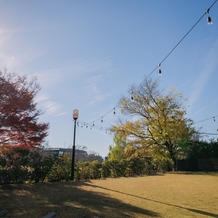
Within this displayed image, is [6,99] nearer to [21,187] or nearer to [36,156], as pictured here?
[21,187]

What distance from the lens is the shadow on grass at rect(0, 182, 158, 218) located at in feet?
23.7

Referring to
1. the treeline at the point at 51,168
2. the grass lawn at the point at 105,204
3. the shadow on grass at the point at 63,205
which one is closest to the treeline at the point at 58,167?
the treeline at the point at 51,168

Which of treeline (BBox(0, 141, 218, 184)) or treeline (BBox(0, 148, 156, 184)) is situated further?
treeline (BBox(0, 141, 218, 184))

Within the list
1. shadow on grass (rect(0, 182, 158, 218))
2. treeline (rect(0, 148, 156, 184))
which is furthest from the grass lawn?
treeline (rect(0, 148, 156, 184))

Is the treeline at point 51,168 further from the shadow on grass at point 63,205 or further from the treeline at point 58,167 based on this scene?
the shadow on grass at point 63,205

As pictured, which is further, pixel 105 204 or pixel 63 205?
pixel 105 204

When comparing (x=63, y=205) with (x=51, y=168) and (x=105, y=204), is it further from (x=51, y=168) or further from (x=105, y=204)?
(x=51, y=168)

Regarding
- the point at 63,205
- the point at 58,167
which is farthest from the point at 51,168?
the point at 63,205

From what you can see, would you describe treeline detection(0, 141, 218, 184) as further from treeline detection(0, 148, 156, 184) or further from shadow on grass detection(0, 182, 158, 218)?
shadow on grass detection(0, 182, 158, 218)

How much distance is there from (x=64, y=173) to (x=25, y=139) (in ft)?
12.9

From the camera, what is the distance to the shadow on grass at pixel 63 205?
7.22 m

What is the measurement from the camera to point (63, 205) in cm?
815

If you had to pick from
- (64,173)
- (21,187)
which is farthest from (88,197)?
(64,173)

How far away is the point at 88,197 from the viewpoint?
9.58 m
